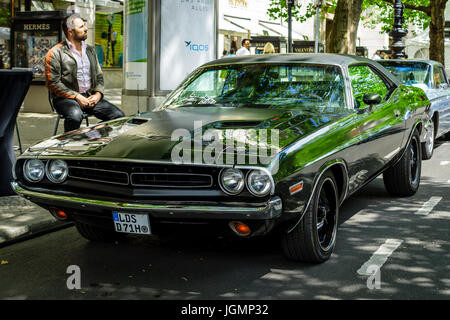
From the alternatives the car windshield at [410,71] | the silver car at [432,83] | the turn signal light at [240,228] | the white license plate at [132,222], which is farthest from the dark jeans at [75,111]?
the car windshield at [410,71]

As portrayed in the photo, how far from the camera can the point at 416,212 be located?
21.6 ft

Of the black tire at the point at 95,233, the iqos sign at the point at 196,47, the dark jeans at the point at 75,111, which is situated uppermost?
the iqos sign at the point at 196,47

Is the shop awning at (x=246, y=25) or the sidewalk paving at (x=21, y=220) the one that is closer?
the sidewalk paving at (x=21, y=220)

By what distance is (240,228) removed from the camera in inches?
165

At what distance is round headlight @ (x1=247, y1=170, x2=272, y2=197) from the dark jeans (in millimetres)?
3792

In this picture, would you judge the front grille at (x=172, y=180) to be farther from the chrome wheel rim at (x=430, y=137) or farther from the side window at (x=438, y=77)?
the side window at (x=438, y=77)

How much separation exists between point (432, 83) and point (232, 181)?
7.96 meters

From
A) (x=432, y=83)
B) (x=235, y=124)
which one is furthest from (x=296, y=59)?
(x=432, y=83)

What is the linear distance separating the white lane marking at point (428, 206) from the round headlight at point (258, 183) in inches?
117

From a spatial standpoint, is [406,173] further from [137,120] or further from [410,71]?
[410,71]

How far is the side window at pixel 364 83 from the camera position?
596cm

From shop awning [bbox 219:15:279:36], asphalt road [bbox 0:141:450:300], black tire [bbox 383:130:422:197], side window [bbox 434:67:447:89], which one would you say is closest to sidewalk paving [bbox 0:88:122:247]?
asphalt road [bbox 0:141:450:300]
